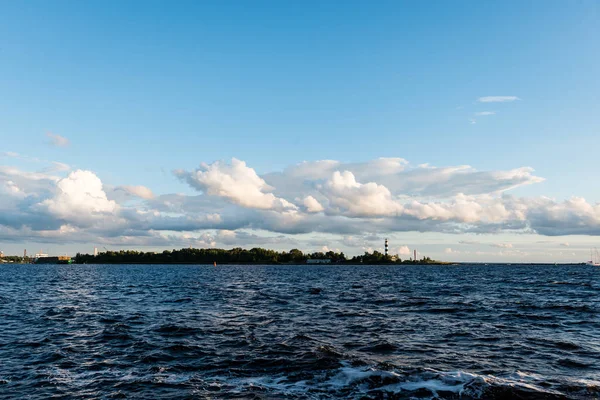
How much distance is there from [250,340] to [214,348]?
3.04 m

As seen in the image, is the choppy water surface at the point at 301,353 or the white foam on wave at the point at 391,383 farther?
the choppy water surface at the point at 301,353

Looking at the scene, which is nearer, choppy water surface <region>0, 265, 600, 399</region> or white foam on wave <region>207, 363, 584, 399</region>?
white foam on wave <region>207, 363, 584, 399</region>

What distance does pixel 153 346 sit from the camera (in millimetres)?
26922

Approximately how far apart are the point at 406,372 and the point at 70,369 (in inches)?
683

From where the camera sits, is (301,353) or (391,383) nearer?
(391,383)

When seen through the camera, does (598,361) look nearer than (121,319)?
Yes

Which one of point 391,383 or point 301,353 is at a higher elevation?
point 391,383

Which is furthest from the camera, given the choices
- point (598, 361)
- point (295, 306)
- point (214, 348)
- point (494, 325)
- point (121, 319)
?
point (295, 306)

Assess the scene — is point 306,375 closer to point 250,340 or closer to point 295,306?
point 250,340

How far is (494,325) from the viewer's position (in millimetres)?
34812

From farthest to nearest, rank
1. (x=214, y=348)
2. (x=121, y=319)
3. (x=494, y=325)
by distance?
1. (x=121, y=319)
2. (x=494, y=325)
3. (x=214, y=348)

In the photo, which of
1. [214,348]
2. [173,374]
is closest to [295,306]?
[214,348]

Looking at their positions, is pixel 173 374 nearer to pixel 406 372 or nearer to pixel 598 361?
pixel 406 372

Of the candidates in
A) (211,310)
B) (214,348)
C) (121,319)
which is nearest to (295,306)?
(211,310)
